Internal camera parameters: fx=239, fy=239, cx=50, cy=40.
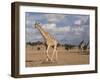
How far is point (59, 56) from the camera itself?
221 cm

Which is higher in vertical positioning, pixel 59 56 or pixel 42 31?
Result: pixel 42 31

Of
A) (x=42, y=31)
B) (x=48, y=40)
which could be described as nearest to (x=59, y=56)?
(x=48, y=40)

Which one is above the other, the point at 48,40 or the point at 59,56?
the point at 48,40

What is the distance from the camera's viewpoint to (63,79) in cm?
224

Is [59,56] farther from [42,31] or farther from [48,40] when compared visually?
[42,31]

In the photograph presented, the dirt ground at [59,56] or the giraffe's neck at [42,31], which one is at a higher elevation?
the giraffe's neck at [42,31]

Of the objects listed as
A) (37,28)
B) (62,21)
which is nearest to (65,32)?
(62,21)

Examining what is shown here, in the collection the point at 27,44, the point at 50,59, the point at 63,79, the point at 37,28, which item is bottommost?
the point at 63,79

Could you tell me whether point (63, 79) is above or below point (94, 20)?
below

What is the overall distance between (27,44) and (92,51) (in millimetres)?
696

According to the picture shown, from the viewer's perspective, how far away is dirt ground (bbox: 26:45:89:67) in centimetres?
209

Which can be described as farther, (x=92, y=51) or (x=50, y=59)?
(x=92, y=51)

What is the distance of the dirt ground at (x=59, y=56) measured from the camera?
2086mm

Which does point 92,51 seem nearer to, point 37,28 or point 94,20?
point 94,20
